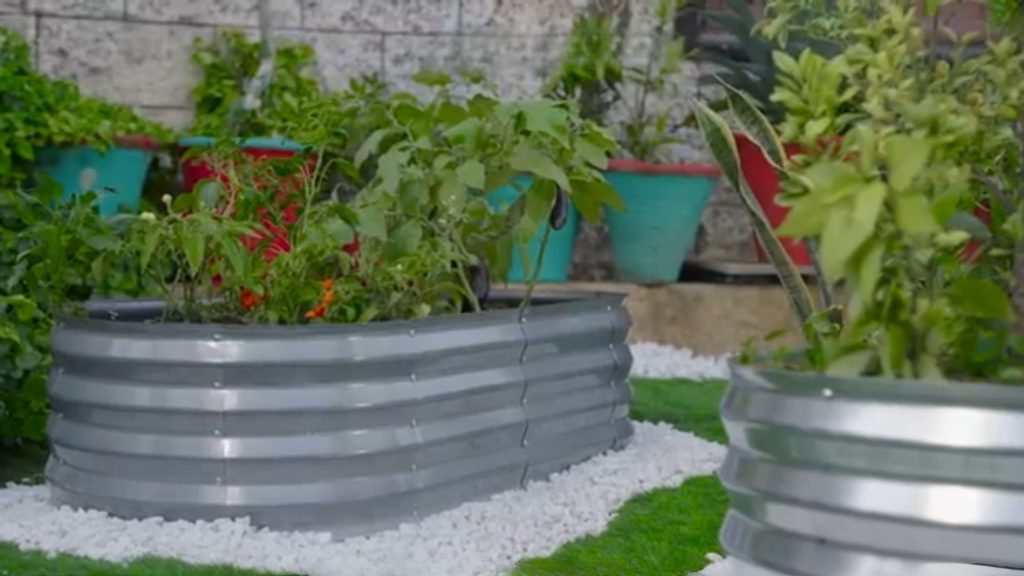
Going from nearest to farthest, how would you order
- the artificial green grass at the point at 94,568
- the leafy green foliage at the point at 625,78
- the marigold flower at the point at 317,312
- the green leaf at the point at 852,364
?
the green leaf at the point at 852,364
the artificial green grass at the point at 94,568
the marigold flower at the point at 317,312
the leafy green foliage at the point at 625,78

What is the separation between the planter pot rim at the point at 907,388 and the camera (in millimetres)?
1314

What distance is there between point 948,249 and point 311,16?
414 centimetres

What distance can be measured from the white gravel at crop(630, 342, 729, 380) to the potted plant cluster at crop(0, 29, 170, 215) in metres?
1.53

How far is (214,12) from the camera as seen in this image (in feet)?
17.6

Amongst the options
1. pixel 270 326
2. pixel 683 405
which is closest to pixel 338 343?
pixel 270 326

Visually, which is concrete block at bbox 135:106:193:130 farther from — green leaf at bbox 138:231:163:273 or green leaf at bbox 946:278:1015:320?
green leaf at bbox 946:278:1015:320

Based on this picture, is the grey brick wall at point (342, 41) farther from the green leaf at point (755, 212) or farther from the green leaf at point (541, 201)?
the green leaf at point (755, 212)

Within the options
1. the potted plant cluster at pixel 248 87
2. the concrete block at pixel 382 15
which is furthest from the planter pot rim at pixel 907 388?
the concrete block at pixel 382 15

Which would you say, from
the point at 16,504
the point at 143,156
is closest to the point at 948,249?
the point at 16,504

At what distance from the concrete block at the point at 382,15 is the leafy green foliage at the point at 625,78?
46 cm

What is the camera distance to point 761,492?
1.45m

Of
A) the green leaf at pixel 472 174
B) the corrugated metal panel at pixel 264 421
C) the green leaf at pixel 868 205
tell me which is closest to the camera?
the green leaf at pixel 868 205

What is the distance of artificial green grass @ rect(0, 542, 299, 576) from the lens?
7.18 feet

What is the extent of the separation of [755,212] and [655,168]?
3.19 meters
